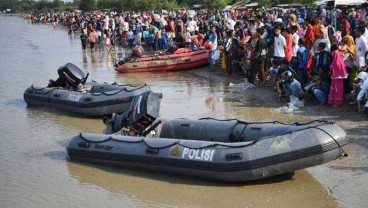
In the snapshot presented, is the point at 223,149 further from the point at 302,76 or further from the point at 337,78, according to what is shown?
the point at 302,76

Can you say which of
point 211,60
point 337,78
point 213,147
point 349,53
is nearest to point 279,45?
point 349,53

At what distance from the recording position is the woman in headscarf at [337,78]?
10141mm

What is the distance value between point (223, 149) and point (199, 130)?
1.40 meters

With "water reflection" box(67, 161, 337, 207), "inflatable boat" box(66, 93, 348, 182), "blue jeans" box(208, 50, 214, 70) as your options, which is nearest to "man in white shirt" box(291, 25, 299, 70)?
"inflatable boat" box(66, 93, 348, 182)

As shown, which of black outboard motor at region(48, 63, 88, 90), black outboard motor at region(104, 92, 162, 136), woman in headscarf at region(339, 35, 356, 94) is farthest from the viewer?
black outboard motor at region(48, 63, 88, 90)

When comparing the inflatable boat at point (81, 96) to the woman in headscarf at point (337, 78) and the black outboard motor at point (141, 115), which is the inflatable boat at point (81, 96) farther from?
the woman in headscarf at point (337, 78)

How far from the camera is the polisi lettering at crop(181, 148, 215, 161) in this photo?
7086 mm

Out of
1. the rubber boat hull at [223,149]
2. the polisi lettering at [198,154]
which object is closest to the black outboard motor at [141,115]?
the rubber boat hull at [223,149]

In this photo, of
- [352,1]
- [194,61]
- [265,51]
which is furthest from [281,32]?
[352,1]

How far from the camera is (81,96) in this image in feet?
39.0

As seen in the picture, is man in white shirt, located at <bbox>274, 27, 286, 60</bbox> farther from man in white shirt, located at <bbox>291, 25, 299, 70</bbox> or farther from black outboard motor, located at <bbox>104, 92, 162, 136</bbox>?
black outboard motor, located at <bbox>104, 92, 162, 136</bbox>

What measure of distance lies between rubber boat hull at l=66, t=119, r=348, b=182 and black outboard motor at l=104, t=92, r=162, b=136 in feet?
1.14

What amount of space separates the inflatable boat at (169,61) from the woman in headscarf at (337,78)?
7.28 m

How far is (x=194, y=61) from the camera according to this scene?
17328 millimetres
